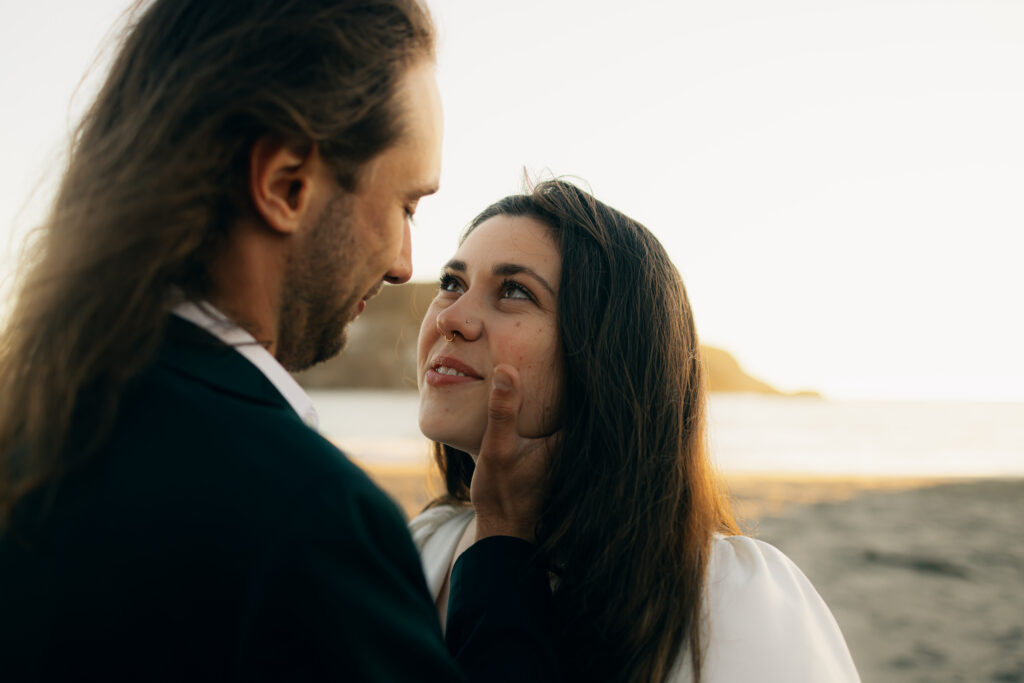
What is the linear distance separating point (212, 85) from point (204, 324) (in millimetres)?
466

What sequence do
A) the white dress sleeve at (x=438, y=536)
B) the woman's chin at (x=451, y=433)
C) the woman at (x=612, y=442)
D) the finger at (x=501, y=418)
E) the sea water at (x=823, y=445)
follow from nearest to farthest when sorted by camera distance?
Answer: the woman at (x=612, y=442) < the finger at (x=501, y=418) < the woman's chin at (x=451, y=433) < the white dress sleeve at (x=438, y=536) < the sea water at (x=823, y=445)

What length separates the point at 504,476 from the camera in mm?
2434

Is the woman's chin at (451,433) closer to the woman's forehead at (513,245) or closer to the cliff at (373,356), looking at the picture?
the woman's forehead at (513,245)

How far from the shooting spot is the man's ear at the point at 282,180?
137cm

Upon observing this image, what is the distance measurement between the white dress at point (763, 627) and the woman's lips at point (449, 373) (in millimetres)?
1082

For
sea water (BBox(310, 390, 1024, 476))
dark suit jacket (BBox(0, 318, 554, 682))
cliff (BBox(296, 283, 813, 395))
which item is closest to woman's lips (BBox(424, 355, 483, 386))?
dark suit jacket (BBox(0, 318, 554, 682))

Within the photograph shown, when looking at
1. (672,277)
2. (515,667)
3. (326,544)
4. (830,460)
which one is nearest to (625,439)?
(672,277)

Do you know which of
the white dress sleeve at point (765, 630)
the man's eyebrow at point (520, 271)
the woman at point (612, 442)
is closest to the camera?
the white dress sleeve at point (765, 630)

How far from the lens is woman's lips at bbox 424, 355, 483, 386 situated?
8.45ft

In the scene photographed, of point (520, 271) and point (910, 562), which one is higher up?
point (520, 271)

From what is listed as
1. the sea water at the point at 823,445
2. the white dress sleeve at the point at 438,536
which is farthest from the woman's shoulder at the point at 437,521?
the sea water at the point at 823,445

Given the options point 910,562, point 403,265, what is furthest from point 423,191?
point 910,562

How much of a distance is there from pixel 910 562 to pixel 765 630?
7.92 metres

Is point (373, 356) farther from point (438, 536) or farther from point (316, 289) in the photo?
point (316, 289)
